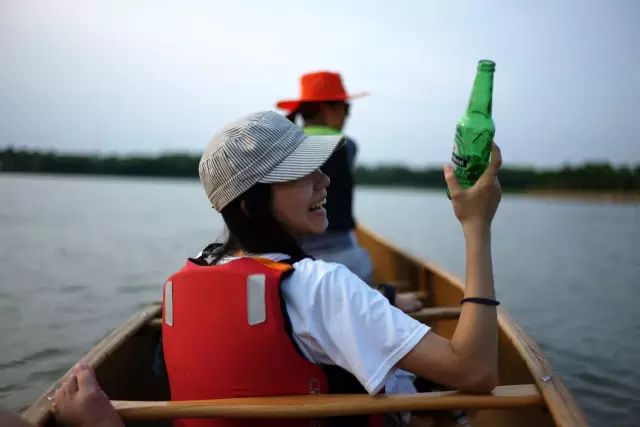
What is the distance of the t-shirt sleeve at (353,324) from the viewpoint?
4.54ft

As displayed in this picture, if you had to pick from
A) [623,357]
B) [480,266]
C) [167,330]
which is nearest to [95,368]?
[167,330]

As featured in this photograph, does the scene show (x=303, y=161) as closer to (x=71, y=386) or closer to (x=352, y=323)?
(x=352, y=323)

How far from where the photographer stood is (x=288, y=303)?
150cm

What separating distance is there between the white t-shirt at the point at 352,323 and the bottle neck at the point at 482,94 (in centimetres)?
54

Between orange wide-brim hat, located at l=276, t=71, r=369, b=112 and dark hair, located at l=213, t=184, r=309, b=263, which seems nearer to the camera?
dark hair, located at l=213, t=184, r=309, b=263

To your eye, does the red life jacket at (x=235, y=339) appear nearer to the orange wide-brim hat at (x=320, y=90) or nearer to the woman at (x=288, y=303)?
the woman at (x=288, y=303)

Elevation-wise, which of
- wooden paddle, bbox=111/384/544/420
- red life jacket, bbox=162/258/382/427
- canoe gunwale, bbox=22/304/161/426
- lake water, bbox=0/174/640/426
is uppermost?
red life jacket, bbox=162/258/382/427

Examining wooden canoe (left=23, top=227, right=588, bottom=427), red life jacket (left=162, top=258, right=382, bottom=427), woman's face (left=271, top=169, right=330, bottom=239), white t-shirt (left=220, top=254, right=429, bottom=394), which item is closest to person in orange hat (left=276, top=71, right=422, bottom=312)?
wooden canoe (left=23, top=227, right=588, bottom=427)

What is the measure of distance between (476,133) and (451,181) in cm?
18

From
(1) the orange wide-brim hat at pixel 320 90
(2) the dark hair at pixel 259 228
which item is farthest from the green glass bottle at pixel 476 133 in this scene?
(1) the orange wide-brim hat at pixel 320 90

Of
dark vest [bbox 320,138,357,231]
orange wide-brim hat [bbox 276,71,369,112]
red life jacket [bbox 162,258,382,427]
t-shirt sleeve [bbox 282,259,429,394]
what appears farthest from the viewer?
orange wide-brim hat [bbox 276,71,369,112]

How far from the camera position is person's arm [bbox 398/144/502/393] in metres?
1.40

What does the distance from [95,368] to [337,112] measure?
7.37 ft

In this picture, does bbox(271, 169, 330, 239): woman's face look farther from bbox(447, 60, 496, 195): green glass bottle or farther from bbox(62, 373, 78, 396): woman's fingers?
bbox(62, 373, 78, 396): woman's fingers
